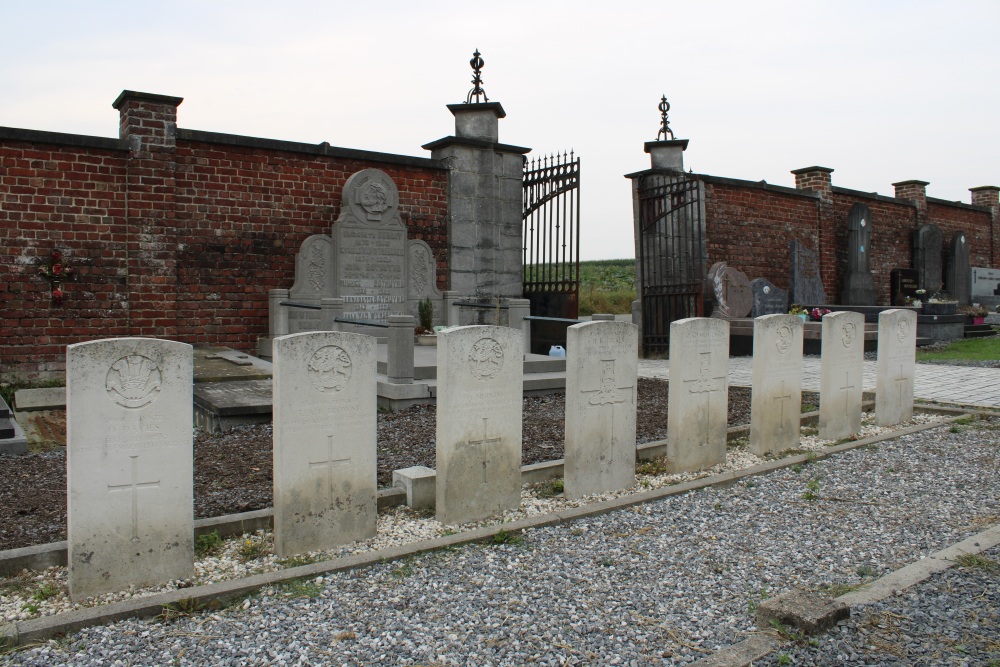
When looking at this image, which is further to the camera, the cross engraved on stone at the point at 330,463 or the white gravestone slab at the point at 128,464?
the cross engraved on stone at the point at 330,463

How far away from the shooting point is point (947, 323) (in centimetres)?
1542

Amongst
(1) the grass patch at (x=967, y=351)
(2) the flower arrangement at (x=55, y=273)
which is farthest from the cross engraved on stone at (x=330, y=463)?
(1) the grass patch at (x=967, y=351)

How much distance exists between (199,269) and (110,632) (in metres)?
7.29

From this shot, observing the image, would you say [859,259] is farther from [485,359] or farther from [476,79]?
[485,359]

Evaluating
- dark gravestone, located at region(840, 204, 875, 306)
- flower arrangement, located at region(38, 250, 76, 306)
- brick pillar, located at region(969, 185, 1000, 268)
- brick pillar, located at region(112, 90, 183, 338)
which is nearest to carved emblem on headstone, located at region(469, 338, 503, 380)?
brick pillar, located at region(112, 90, 183, 338)

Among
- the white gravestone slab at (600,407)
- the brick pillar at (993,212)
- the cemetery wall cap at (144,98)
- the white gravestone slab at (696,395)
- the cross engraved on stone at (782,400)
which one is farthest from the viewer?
the brick pillar at (993,212)

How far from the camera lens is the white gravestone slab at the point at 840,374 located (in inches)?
246

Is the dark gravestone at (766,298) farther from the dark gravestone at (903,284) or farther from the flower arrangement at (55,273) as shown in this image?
the flower arrangement at (55,273)

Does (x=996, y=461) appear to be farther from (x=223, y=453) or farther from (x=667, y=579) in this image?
(x=223, y=453)

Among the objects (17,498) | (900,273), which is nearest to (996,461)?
(17,498)

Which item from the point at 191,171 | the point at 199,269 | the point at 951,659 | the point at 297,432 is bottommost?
the point at 951,659

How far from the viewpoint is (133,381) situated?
312cm

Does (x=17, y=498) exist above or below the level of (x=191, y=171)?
below

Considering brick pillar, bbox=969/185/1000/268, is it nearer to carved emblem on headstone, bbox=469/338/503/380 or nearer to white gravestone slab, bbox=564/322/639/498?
white gravestone slab, bbox=564/322/639/498
